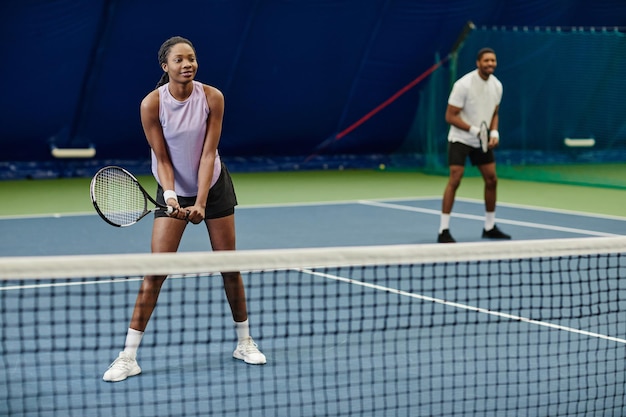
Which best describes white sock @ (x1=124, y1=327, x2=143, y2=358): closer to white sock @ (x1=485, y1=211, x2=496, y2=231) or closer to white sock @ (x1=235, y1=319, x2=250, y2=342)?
white sock @ (x1=235, y1=319, x2=250, y2=342)

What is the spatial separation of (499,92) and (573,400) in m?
4.99

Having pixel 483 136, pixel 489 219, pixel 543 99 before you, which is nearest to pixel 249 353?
pixel 483 136

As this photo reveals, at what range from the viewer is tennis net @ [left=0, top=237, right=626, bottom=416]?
377 cm

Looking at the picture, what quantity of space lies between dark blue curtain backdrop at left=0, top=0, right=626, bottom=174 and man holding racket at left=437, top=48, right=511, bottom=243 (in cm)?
596

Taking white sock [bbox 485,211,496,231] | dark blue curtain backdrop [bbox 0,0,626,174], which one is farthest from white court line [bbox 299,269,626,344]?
dark blue curtain backdrop [bbox 0,0,626,174]

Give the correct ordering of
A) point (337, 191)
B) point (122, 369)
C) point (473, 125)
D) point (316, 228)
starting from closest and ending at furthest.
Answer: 1. point (122, 369)
2. point (473, 125)
3. point (316, 228)
4. point (337, 191)

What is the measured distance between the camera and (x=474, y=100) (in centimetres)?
886

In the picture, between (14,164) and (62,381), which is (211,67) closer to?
(14,164)

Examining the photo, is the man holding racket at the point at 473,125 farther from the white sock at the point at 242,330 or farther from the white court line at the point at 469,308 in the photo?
the white sock at the point at 242,330

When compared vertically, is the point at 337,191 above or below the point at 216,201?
below

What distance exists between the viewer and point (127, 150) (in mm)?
15430

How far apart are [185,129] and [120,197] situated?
1.49 feet

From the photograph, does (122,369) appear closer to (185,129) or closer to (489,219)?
A: (185,129)

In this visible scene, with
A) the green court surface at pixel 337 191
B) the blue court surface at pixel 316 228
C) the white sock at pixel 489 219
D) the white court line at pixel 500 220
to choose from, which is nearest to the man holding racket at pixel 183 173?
the blue court surface at pixel 316 228
